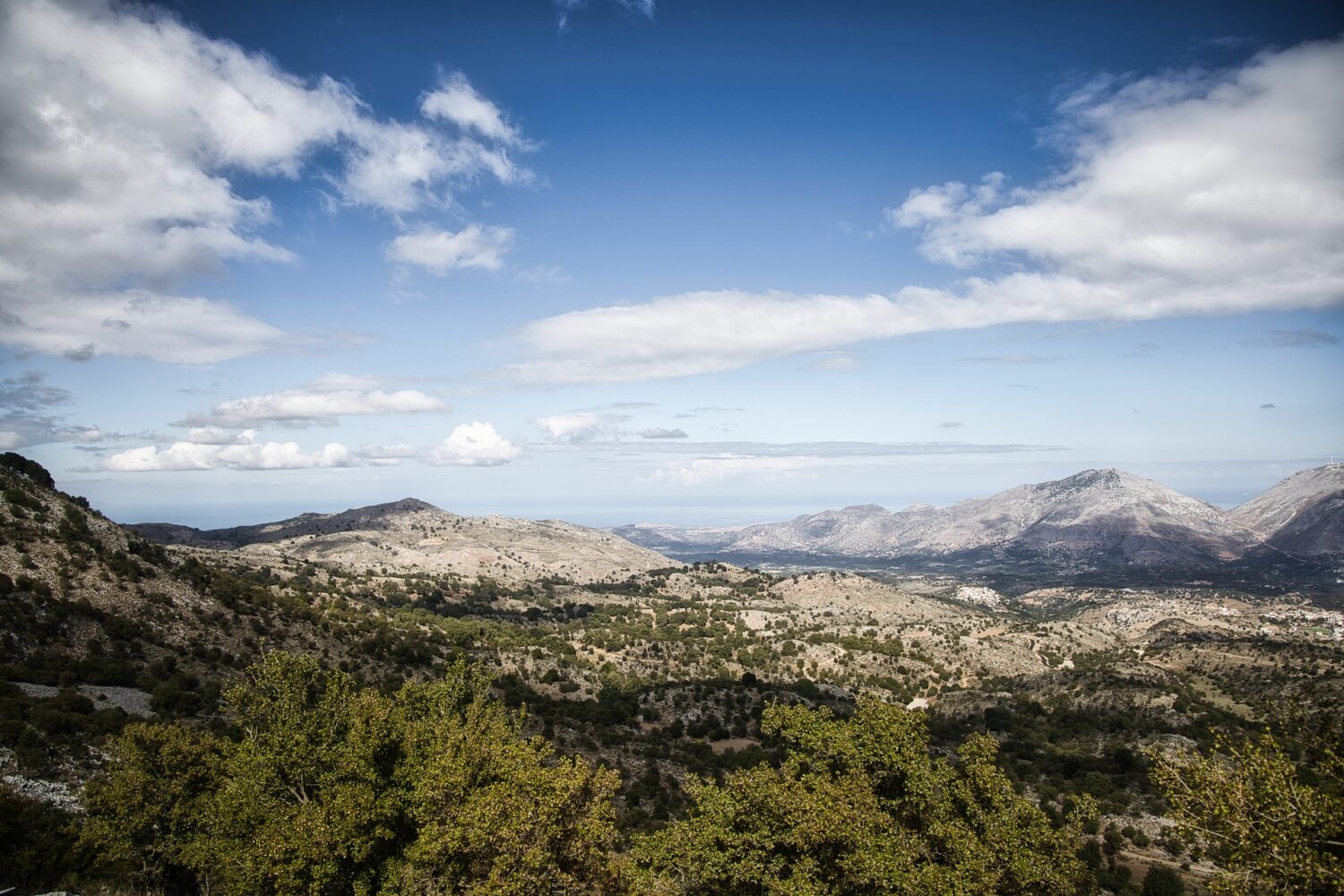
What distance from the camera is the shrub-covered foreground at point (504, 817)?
58.8ft

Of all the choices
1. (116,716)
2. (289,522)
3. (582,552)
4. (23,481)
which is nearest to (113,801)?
(116,716)

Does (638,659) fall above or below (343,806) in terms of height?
below

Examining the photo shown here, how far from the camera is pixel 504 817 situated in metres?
17.7

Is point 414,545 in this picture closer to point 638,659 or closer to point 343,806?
point 638,659

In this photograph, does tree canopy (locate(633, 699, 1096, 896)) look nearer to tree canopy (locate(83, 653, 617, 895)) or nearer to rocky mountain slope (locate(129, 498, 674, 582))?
tree canopy (locate(83, 653, 617, 895))

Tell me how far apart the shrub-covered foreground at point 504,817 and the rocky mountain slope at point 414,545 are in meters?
111

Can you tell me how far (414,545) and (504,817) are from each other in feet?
508

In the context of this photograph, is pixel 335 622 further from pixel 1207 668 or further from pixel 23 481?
pixel 1207 668

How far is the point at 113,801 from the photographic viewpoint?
21578 mm

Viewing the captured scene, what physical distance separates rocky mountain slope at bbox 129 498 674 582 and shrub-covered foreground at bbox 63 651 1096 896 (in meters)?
111

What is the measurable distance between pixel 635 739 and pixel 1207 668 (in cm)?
9000

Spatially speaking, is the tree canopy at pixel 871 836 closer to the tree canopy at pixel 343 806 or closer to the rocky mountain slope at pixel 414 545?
the tree canopy at pixel 343 806

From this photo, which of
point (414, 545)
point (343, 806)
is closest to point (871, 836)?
point (343, 806)

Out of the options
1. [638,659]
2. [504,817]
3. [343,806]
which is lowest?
[638,659]
